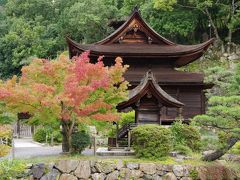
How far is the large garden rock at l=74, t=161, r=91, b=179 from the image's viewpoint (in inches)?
680

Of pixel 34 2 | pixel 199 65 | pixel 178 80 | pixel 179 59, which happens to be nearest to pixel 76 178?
pixel 178 80

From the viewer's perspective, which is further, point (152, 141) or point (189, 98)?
point (189, 98)

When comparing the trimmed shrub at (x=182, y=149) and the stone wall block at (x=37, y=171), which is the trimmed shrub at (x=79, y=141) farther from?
the trimmed shrub at (x=182, y=149)

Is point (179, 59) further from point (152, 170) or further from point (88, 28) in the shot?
point (88, 28)

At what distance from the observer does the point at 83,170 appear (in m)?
17.3

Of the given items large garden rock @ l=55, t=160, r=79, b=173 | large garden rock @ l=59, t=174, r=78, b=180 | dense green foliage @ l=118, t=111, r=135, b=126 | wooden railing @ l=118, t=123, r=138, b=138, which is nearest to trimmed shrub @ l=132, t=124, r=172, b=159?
wooden railing @ l=118, t=123, r=138, b=138

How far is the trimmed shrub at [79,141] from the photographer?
1844 cm

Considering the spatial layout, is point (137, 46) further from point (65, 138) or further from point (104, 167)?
point (104, 167)

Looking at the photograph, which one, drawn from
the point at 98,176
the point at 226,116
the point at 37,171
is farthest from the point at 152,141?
the point at 37,171

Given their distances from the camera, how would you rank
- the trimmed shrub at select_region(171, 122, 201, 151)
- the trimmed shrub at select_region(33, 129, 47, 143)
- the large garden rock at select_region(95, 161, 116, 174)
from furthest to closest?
1. the trimmed shrub at select_region(33, 129, 47, 143)
2. the trimmed shrub at select_region(171, 122, 201, 151)
3. the large garden rock at select_region(95, 161, 116, 174)

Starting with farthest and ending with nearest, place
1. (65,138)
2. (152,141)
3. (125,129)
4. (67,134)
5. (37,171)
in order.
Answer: (125,129)
(65,138)
(67,134)
(152,141)
(37,171)

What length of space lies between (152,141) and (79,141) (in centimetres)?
313

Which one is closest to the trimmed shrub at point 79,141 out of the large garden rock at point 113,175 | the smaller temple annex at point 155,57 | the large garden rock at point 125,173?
the large garden rock at point 113,175

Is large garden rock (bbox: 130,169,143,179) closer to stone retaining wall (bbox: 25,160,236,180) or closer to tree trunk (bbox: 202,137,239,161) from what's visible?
stone retaining wall (bbox: 25,160,236,180)
